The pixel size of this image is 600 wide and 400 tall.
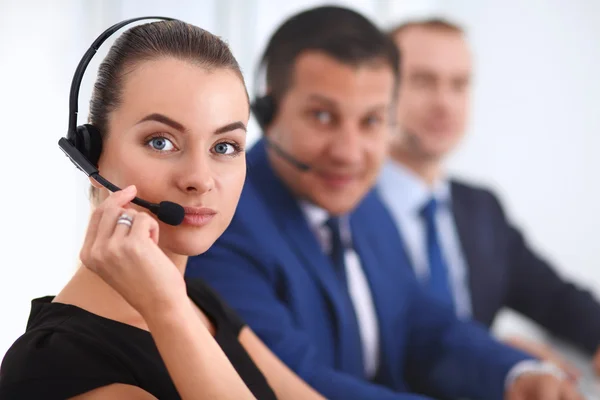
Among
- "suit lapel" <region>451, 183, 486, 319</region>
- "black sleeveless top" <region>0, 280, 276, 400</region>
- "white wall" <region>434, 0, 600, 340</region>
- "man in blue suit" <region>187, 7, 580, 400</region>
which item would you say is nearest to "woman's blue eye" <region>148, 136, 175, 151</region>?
"black sleeveless top" <region>0, 280, 276, 400</region>

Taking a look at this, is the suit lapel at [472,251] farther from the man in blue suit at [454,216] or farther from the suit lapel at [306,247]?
the suit lapel at [306,247]

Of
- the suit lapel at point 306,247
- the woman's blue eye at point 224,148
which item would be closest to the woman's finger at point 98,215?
the woman's blue eye at point 224,148

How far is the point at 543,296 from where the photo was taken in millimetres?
2010

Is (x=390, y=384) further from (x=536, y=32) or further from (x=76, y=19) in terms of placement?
(x=536, y=32)

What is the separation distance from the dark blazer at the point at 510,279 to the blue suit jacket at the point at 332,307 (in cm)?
40

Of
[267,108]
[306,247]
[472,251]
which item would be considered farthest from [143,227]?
[472,251]

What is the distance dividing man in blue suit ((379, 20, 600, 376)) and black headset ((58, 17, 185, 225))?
1196 mm

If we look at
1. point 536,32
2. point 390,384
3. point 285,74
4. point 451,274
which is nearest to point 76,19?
point 285,74

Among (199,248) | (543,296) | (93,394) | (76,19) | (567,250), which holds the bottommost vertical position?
(567,250)

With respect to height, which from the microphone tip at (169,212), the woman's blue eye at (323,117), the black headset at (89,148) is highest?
the black headset at (89,148)

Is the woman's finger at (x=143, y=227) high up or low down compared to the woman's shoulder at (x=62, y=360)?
up

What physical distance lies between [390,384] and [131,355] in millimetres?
710

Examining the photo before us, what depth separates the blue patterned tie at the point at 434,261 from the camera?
180 centimetres

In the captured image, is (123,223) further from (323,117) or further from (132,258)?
(323,117)
